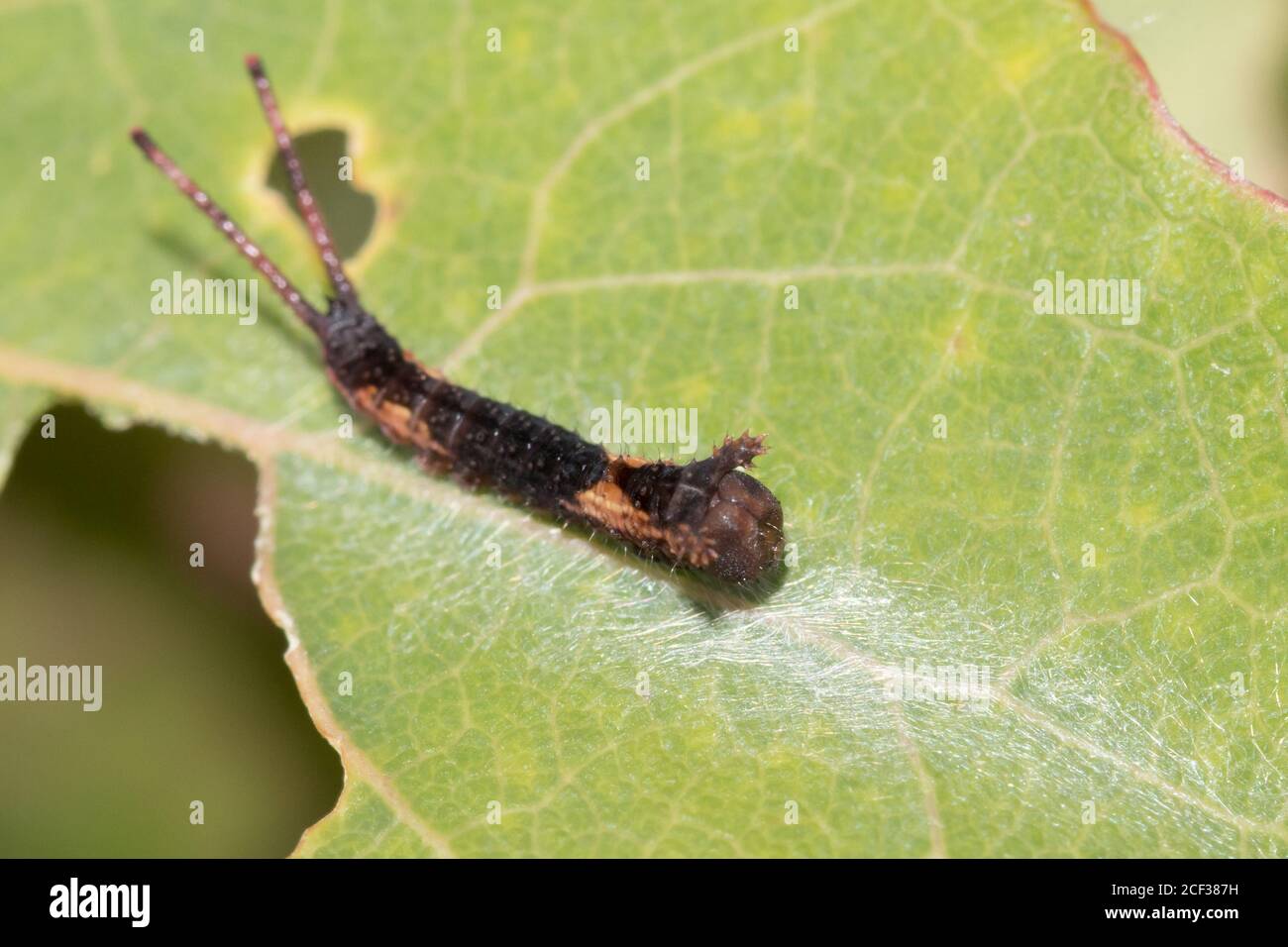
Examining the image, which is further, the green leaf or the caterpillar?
the caterpillar

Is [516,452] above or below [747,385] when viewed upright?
below

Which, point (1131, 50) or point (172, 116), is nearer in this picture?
point (1131, 50)

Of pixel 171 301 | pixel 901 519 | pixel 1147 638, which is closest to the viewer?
pixel 1147 638

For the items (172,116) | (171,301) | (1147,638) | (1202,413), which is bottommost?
(1147,638)

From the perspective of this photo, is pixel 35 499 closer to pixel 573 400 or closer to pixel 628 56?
pixel 573 400
